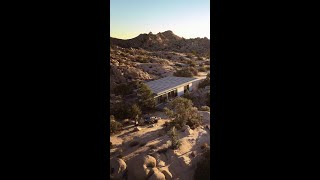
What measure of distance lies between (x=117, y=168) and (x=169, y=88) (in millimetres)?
12284

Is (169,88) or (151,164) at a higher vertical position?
(169,88)

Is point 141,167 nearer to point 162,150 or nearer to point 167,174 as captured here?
point 167,174

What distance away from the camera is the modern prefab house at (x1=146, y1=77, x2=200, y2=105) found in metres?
21.4

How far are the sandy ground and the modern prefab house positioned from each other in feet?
17.0

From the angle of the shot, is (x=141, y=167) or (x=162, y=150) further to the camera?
(x=162, y=150)

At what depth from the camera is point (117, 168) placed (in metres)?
10.6

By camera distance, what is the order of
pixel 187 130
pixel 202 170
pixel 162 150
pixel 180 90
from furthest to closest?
pixel 180 90 < pixel 187 130 < pixel 162 150 < pixel 202 170

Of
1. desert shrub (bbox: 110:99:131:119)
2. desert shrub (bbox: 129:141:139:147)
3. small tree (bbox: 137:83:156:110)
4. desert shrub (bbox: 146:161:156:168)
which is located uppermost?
small tree (bbox: 137:83:156:110)

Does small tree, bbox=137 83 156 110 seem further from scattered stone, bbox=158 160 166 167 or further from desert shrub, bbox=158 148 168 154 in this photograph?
scattered stone, bbox=158 160 166 167

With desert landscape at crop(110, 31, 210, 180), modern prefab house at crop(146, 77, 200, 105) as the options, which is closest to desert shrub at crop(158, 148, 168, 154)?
desert landscape at crop(110, 31, 210, 180)

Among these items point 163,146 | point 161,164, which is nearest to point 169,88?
point 163,146
